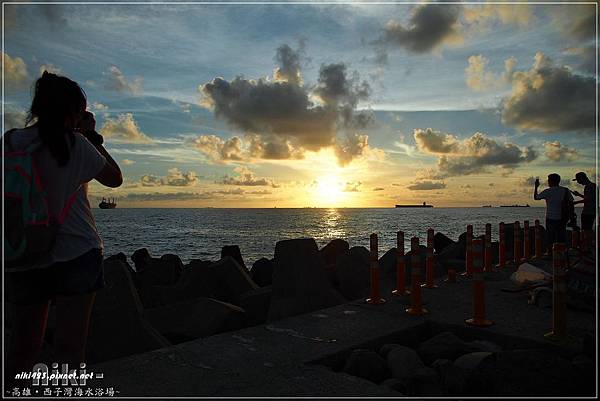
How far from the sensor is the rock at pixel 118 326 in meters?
5.46

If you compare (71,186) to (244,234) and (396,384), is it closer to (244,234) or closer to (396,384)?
Answer: (396,384)

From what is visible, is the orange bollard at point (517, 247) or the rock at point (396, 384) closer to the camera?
the rock at point (396, 384)

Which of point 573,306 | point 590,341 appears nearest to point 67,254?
point 590,341

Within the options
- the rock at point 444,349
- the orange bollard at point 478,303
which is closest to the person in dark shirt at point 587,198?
the orange bollard at point 478,303

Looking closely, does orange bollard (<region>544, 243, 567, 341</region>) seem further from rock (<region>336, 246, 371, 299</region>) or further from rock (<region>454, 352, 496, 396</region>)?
rock (<region>336, 246, 371, 299</region>)

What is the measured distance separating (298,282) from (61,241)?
472 centimetres

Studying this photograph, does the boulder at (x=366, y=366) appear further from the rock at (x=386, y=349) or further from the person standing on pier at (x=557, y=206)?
the person standing on pier at (x=557, y=206)

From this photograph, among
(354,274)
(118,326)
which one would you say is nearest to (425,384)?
(118,326)

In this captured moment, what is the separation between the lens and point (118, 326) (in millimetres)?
5613

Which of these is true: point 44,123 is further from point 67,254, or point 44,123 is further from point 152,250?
point 152,250

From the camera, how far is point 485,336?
5.35 m

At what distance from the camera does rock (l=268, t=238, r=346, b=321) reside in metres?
6.70

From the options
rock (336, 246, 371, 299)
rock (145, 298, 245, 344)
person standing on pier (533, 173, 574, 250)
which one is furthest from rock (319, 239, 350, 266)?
rock (145, 298, 245, 344)

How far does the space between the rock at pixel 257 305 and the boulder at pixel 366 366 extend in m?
3.32
